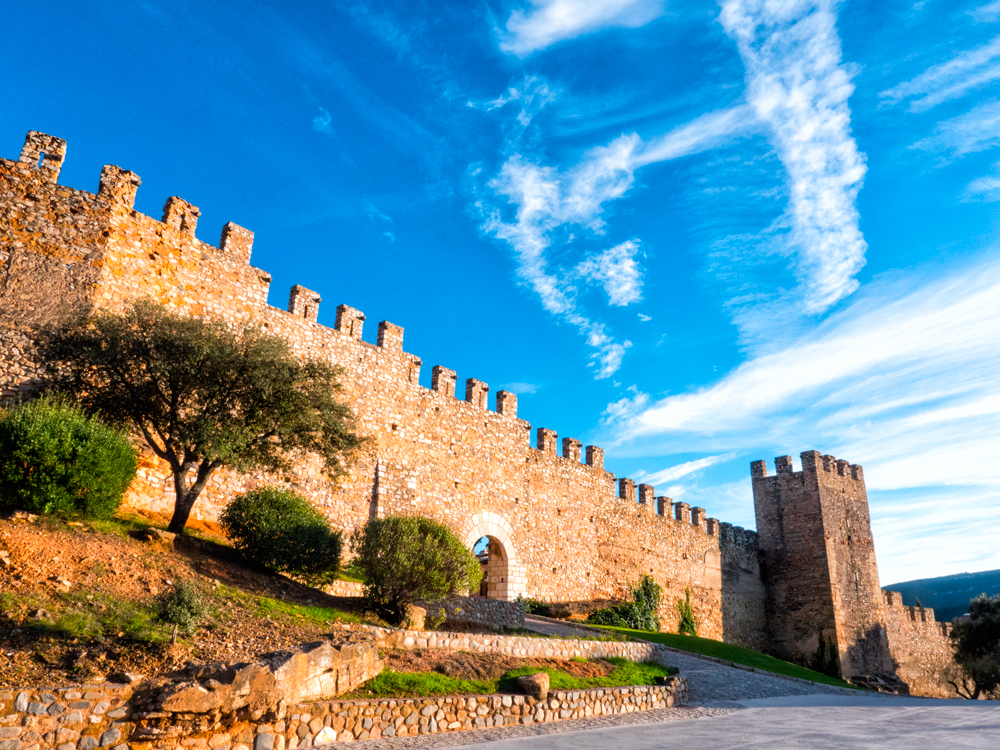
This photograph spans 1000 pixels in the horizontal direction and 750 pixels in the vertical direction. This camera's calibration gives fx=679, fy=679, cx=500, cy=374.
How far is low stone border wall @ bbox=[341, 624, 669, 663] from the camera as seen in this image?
9.56 m

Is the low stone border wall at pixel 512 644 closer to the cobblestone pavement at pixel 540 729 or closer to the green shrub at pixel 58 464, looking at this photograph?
the cobblestone pavement at pixel 540 729

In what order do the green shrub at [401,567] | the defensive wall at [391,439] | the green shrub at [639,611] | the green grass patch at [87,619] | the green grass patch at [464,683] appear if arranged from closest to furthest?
the green grass patch at [87,619]
the green grass patch at [464,683]
the green shrub at [401,567]
the defensive wall at [391,439]
the green shrub at [639,611]

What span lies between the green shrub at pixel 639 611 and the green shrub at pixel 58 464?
1592 cm

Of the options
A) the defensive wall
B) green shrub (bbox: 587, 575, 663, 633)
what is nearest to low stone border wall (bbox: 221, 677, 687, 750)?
the defensive wall

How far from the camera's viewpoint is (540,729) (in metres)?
8.65

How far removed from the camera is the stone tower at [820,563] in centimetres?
2919

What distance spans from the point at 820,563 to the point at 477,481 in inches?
722

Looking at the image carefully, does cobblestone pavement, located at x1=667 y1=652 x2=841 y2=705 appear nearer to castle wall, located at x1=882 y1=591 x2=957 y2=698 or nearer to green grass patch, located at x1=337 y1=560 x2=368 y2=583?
green grass patch, located at x1=337 y1=560 x2=368 y2=583

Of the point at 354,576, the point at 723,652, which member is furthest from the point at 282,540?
the point at 723,652

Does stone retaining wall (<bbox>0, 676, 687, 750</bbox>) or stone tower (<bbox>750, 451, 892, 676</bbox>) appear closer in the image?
stone retaining wall (<bbox>0, 676, 687, 750</bbox>)

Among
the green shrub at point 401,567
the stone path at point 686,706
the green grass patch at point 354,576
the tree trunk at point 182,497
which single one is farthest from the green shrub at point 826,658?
the tree trunk at point 182,497

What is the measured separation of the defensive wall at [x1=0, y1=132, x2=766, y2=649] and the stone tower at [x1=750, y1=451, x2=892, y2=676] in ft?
4.40

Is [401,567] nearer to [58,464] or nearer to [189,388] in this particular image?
[189,388]

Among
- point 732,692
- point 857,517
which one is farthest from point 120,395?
point 857,517
